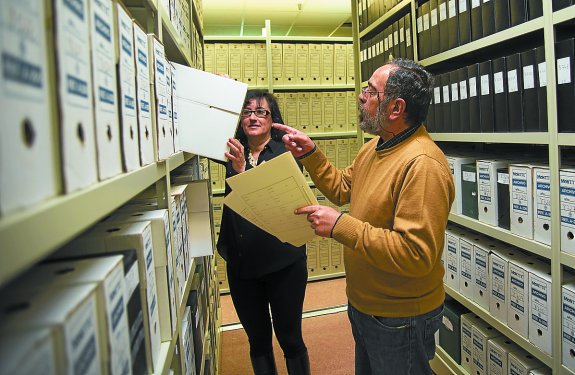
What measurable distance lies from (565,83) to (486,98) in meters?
0.39

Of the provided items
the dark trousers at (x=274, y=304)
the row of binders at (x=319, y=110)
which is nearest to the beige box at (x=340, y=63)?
the row of binders at (x=319, y=110)

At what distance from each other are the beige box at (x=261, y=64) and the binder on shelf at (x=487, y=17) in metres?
2.07

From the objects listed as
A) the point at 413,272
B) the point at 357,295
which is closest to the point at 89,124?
the point at 413,272

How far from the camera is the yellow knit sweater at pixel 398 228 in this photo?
1.11 m

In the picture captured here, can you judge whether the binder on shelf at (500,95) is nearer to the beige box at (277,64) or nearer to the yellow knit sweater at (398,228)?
the yellow knit sweater at (398,228)

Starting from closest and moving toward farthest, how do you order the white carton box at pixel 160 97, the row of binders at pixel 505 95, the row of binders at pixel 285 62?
the white carton box at pixel 160 97, the row of binders at pixel 505 95, the row of binders at pixel 285 62

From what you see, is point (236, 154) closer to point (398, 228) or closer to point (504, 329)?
point (398, 228)

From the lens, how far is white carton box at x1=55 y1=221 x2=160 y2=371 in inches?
24.9

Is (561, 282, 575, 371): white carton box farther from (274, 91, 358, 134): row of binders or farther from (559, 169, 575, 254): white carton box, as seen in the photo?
(274, 91, 358, 134): row of binders

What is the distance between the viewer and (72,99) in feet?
1.31

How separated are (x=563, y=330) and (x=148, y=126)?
1.39 m

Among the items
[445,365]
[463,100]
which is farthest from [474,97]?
[445,365]

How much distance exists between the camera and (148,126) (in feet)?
2.48

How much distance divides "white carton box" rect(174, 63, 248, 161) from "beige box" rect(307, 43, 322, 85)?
2275 millimetres
